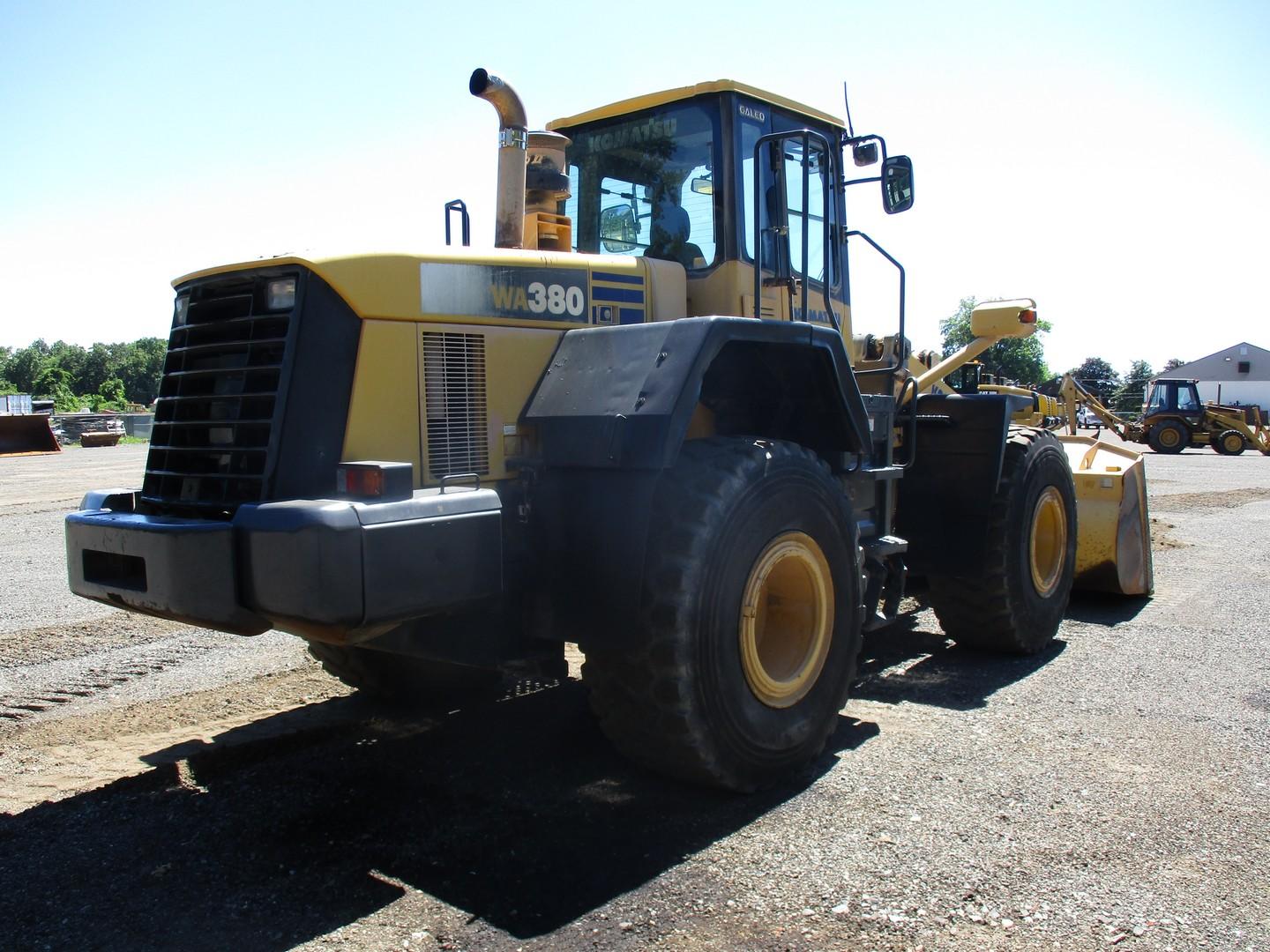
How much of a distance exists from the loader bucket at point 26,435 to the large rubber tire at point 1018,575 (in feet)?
91.6

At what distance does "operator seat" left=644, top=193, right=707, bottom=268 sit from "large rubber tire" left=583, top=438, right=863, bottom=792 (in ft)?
4.13

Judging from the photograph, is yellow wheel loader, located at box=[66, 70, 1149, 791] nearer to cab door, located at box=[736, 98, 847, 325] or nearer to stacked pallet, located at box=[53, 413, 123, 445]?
cab door, located at box=[736, 98, 847, 325]

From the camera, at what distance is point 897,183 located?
18.1 ft

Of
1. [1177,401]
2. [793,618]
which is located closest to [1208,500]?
[793,618]

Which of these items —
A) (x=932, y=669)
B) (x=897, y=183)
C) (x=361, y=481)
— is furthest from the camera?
(x=932, y=669)

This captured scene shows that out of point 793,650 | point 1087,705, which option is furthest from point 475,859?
point 1087,705

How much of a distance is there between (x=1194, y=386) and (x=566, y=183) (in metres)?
31.7

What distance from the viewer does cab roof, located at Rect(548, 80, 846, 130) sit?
495cm

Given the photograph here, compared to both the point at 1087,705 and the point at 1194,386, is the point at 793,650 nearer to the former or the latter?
the point at 1087,705

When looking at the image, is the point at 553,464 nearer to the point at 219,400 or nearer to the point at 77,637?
the point at 219,400

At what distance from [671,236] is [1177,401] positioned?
99.9 feet

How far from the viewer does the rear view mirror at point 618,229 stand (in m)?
5.28

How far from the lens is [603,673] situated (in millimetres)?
3848

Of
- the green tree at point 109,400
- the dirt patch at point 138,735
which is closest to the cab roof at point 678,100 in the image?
the dirt patch at point 138,735
